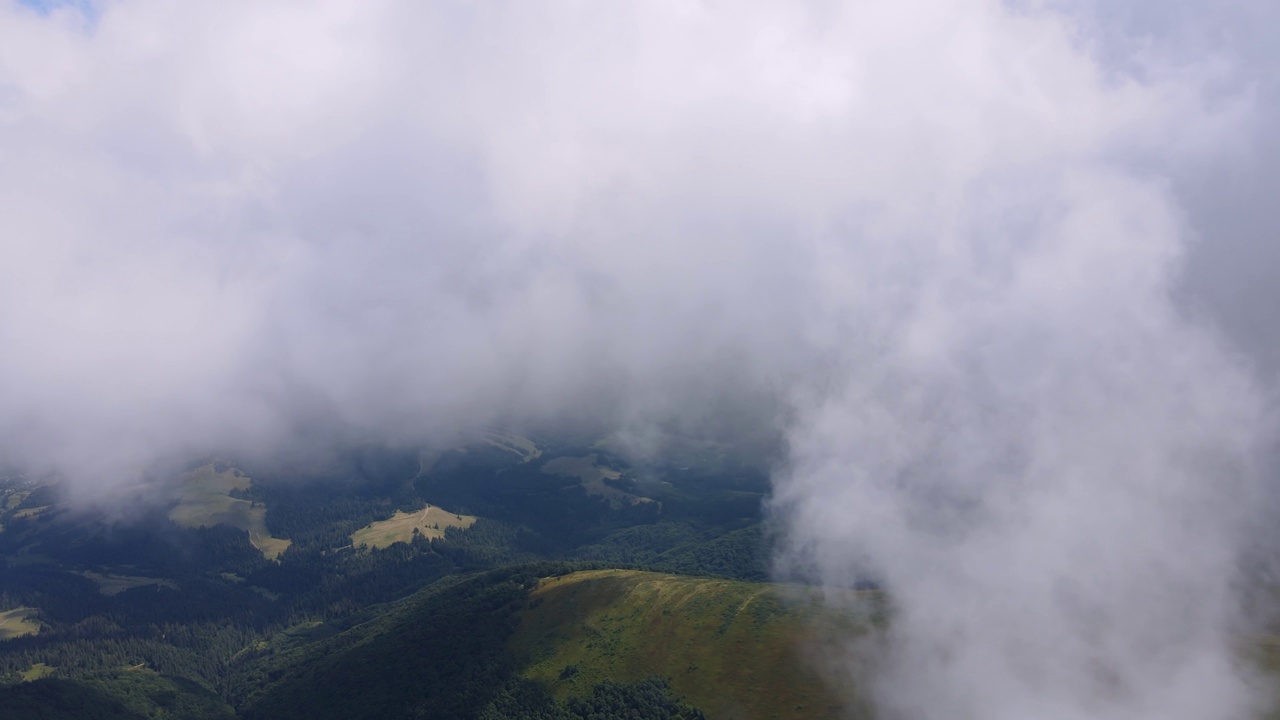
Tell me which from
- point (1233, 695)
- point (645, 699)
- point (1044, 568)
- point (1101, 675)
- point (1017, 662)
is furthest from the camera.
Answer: point (645, 699)

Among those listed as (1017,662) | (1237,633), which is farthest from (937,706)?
(1237,633)

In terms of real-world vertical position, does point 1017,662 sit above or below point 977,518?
below

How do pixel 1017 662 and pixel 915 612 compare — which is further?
pixel 915 612

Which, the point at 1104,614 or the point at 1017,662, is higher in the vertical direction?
the point at 1104,614

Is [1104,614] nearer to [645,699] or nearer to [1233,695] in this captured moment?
[1233,695]

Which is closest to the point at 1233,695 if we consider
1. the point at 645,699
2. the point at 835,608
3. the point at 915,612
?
the point at 915,612

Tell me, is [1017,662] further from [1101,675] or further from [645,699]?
[645,699]

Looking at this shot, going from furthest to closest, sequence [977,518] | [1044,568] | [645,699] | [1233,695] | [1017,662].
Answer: [977,518], [645,699], [1044,568], [1017,662], [1233,695]

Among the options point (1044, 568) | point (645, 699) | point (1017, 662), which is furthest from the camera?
point (645, 699)

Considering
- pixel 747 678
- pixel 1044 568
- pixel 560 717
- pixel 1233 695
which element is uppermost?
pixel 1044 568
